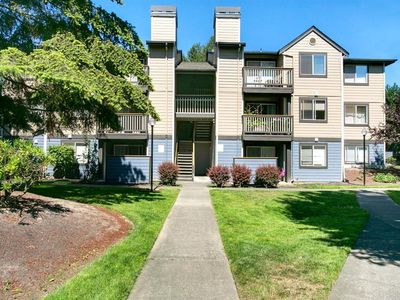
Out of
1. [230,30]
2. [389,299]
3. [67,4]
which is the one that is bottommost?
[389,299]

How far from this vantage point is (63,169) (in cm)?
2483

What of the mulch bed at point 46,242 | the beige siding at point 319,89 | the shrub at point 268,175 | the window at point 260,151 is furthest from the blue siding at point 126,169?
the mulch bed at point 46,242

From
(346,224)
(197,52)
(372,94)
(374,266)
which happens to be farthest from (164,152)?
(197,52)

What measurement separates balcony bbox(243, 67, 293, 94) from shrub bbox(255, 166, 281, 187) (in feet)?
21.7

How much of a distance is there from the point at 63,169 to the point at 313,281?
2132 cm

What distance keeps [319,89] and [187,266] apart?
73.2 feet

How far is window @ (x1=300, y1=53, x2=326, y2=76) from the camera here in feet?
87.9

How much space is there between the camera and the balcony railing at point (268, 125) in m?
25.4

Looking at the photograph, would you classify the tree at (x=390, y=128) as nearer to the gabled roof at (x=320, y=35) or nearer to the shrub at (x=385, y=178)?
the shrub at (x=385, y=178)

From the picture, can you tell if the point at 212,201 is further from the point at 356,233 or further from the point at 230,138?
the point at 230,138

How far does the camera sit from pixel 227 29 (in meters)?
26.5

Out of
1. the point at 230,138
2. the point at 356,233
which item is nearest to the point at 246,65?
the point at 230,138

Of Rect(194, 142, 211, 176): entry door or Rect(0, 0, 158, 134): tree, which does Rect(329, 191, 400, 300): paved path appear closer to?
Rect(0, 0, 158, 134): tree

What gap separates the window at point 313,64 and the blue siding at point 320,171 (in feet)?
16.0
